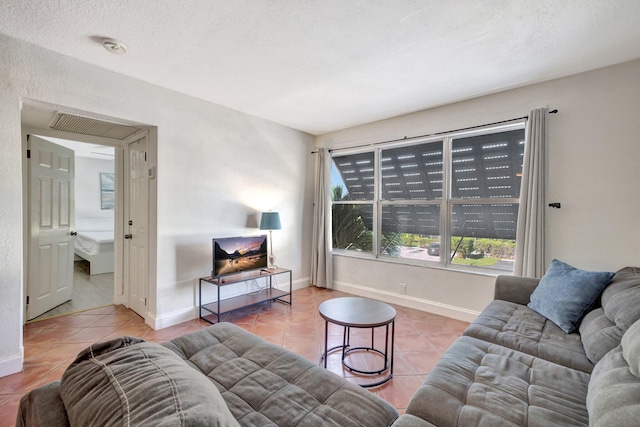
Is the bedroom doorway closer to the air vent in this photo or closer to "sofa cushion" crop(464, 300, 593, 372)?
the air vent

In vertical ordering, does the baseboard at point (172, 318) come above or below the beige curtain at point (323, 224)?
below

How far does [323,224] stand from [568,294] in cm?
300

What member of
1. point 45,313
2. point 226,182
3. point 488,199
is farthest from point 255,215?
point 488,199

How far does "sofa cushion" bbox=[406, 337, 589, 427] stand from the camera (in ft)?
3.63

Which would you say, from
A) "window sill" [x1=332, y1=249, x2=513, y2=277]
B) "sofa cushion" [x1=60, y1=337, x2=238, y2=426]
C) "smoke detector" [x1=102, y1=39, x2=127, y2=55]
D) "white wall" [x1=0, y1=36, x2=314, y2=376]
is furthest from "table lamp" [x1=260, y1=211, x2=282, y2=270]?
"sofa cushion" [x1=60, y1=337, x2=238, y2=426]

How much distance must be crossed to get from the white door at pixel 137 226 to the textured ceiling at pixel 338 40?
3.29 ft

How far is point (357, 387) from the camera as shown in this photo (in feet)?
3.96

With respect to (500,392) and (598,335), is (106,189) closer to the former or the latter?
(500,392)

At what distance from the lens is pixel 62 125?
10.4 ft

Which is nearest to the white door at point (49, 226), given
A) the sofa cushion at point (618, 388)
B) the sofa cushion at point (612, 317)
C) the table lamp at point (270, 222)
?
the table lamp at point (270, 222)

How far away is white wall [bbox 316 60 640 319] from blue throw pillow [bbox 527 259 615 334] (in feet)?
2.21

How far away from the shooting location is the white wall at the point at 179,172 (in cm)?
214

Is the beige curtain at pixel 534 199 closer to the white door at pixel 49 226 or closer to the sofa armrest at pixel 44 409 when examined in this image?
the sofa armrest at pixel 44 409

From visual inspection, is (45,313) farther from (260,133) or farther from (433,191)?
(433,191)
